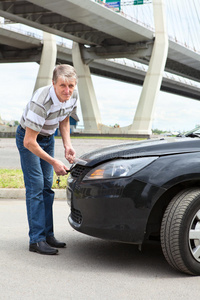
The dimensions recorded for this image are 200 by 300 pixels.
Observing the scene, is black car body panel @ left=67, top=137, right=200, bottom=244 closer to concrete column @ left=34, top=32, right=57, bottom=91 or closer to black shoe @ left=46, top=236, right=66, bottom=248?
black shoe @ left=46, top=236, right=66, bottom=248

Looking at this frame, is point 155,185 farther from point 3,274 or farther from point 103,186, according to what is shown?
point 3,274

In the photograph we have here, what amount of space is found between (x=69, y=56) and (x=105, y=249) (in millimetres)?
51302

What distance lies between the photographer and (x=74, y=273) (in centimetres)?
350

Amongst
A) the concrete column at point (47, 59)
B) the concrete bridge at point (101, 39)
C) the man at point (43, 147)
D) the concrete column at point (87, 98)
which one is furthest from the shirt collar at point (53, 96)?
the concrete column at point (87, 98)

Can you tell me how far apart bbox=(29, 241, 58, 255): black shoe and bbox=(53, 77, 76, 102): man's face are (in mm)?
1294

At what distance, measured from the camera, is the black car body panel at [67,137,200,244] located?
3.42m

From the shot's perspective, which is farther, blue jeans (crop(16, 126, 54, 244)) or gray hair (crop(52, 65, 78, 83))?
blue jeans (crop(16, 126, 54, 244))

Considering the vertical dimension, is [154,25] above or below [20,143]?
above

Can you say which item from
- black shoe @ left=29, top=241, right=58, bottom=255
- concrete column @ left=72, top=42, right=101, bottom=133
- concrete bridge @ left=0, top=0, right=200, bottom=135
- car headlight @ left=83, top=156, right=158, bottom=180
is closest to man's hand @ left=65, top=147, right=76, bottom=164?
car headlight @ left=83, top=156, right=158, bottom=180

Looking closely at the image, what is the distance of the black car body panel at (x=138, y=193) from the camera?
3.42m

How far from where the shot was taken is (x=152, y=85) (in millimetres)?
41094

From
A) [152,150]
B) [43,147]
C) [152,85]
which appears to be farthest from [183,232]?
[152,85]

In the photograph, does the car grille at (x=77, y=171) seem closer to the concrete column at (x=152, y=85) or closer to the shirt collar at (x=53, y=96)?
the shirt collar at (x=53, y=96)

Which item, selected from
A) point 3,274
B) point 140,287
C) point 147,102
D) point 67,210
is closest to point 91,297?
point 140,287
